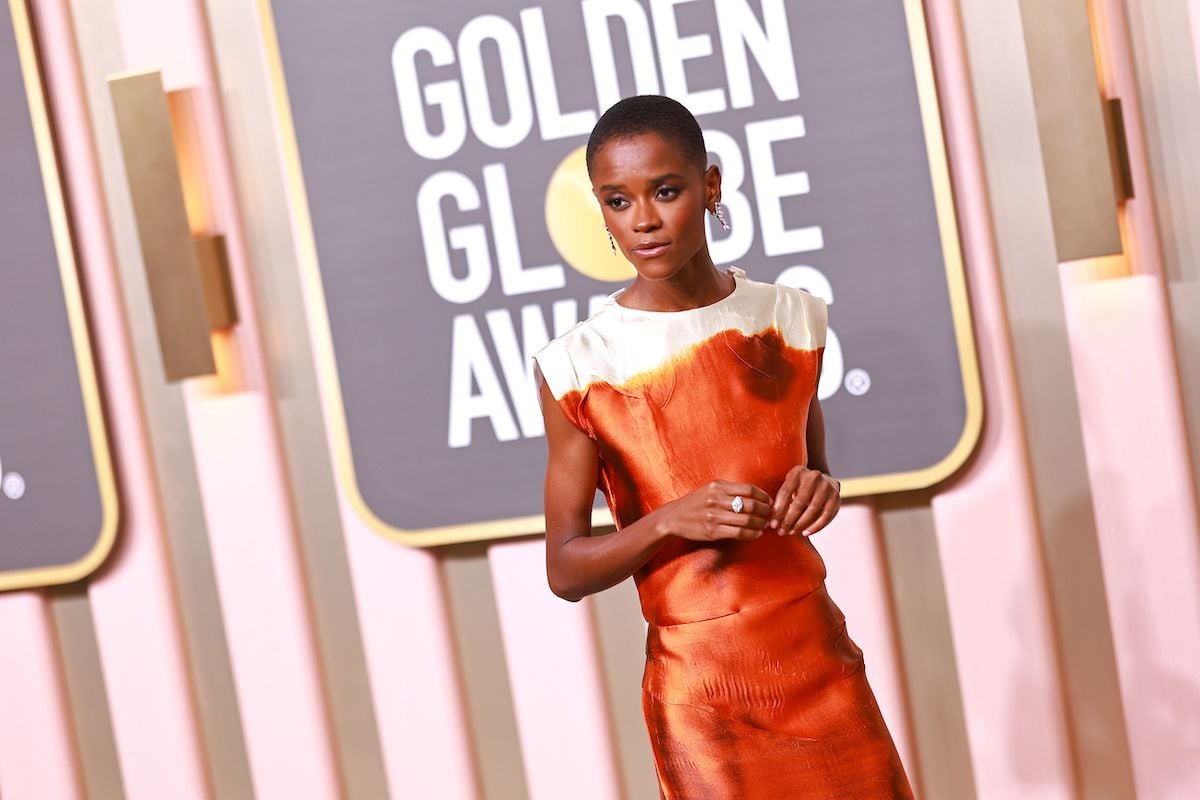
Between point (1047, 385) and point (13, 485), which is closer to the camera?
point (1047, 385)

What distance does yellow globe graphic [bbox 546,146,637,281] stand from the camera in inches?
75.4

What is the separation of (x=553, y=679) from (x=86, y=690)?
83 centimetres

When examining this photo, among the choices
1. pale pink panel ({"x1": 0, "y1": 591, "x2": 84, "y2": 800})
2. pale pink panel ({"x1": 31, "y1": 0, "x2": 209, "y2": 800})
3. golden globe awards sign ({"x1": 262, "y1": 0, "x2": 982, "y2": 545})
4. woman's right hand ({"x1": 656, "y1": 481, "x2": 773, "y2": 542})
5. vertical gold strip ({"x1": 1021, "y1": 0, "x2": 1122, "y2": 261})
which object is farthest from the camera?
pale pink panel ({"x1": 0, "y1": 591, "x2": 84, "y2": 800})

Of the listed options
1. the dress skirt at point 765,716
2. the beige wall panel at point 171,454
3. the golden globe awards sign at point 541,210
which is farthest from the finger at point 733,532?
the beige wall panel at point 171,454

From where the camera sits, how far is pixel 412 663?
2072mm

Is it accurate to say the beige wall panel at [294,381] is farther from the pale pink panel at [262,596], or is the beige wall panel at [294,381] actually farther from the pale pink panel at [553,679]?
the pale pink panel at [553,679]

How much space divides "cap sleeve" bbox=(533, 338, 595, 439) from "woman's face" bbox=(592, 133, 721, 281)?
11cm

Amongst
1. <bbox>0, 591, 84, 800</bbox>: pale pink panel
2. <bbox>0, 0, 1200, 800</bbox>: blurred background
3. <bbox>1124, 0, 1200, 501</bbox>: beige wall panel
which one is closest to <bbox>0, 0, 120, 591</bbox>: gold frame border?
<bbox>0, 0, 1200, 800</bbox>: blurred background

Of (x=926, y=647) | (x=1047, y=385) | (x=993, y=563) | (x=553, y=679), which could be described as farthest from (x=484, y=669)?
(x=1047, y=385)

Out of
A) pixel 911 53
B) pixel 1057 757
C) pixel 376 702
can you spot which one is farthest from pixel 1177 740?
pixel 376 702

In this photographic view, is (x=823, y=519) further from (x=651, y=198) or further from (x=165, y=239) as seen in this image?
(x=165, y=239)

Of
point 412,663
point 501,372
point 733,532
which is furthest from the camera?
point 412,663

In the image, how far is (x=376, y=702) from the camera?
2090 millimetres

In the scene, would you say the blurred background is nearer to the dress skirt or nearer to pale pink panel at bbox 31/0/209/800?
pale pink panel at bbox 31/0/209/800
